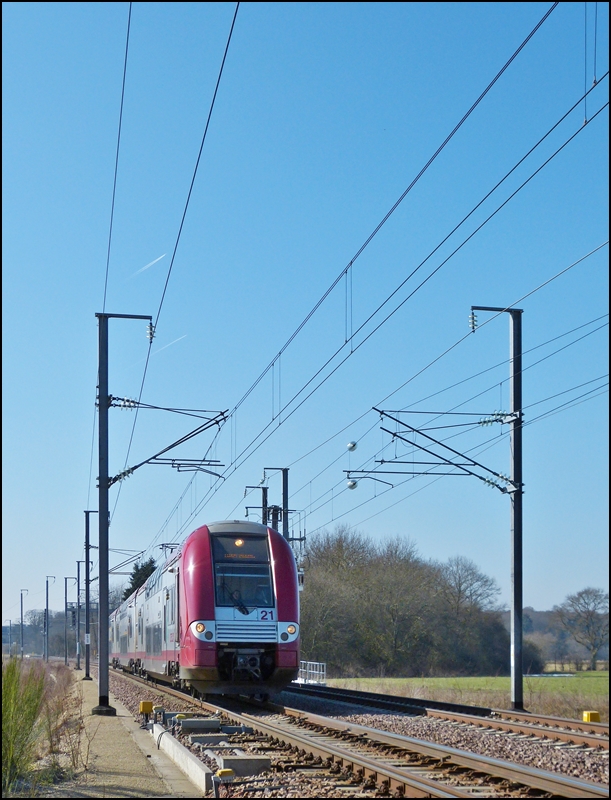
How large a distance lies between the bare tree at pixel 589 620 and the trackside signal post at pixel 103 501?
34.1 feet

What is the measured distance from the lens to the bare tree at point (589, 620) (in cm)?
1219

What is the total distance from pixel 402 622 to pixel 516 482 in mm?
37026

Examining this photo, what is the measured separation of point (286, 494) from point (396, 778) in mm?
29264

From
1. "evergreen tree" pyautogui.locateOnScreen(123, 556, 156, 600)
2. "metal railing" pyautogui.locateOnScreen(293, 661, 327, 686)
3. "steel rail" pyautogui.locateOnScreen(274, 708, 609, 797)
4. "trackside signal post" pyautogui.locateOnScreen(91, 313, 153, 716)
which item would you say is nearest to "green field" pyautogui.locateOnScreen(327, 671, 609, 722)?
"steel rail" pyautogui.locateOnScreen(274, 708, 609, 797)

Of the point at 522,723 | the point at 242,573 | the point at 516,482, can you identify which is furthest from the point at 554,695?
the point at 242,573

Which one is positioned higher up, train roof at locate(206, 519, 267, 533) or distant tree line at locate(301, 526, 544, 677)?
train roof at locate(206, 519, 267, 533)

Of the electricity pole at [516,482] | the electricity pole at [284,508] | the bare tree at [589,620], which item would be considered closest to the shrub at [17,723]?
the bare tree at [589,620]

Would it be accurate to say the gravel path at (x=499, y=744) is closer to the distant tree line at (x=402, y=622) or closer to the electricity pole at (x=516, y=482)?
the electricity pole at (x=516, y=482)

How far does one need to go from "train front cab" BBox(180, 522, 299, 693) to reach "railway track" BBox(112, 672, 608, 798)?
3.61 m

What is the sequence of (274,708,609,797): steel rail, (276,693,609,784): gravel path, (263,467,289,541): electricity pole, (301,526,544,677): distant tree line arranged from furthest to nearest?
(301,526,544,677): distant tree line
(263,467,289,541): electricity pole
(276,693,609,784): gravel path
(274,708,609,797): steel rail

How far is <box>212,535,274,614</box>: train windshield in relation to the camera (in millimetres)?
19234

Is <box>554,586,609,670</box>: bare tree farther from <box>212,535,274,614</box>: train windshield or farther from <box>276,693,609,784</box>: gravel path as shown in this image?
<box>212,535,274,614</box>: train windshield

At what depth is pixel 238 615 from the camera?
19094 millimetres

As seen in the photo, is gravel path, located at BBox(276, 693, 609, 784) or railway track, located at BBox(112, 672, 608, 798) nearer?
railway track, located at BBox(112, 672, 608, 798)
